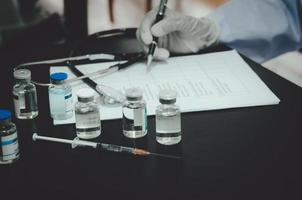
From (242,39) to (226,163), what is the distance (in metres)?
0.61

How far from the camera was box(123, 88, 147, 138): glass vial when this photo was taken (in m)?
0.74

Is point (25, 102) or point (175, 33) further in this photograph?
point (175, 33)

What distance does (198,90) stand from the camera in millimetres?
905

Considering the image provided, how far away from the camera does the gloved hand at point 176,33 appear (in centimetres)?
104

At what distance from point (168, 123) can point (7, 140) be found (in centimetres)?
24

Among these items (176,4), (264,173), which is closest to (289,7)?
(264,173)

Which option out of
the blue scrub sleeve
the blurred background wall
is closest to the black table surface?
the blue scrub sleeve

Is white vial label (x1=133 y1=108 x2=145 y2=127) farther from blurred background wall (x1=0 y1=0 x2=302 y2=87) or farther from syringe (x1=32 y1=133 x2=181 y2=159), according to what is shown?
blurred background wall (x1=0 y1=0 x2=302 y2=87)

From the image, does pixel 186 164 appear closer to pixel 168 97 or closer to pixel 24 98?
pixel 168 97

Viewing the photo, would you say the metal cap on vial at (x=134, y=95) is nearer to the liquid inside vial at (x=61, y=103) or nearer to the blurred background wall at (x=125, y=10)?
the liquid inside vial at (x=61, y=103)

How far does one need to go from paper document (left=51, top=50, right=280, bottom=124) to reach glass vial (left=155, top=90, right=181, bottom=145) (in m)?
0.08

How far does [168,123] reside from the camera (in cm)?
74

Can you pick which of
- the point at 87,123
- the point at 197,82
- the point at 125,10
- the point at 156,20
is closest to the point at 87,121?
the point at 87,123

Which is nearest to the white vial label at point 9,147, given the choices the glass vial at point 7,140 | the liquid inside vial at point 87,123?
the glass vial at point 7,140
